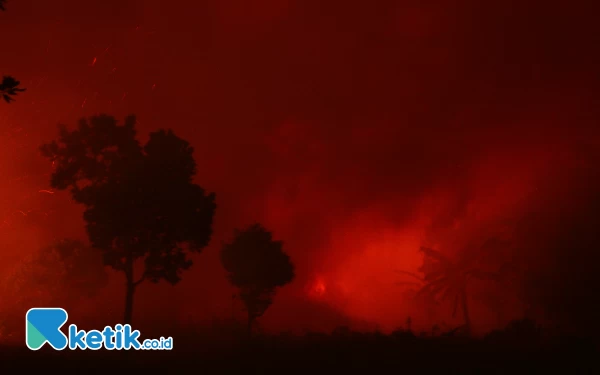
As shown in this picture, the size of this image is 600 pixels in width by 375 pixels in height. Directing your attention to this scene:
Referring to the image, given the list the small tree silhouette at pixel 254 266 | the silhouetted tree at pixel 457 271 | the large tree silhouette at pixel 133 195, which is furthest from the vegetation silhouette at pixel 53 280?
the silhouetted tree at pixel 457 271

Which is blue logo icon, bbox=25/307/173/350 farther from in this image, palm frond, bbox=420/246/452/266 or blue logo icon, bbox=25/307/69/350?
palm frond, bbox=420/246/452/266

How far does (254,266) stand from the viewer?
33.4 meters

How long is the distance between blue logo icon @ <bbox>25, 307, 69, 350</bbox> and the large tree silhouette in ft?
13.6

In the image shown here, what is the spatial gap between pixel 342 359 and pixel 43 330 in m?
14.3

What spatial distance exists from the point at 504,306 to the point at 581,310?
27.1 metres

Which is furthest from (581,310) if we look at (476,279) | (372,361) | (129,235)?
(129,235)

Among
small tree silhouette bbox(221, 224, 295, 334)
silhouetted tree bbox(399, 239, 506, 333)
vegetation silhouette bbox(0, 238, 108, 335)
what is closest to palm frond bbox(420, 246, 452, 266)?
silhouetted tree bbox(399, 239, 506, 333)

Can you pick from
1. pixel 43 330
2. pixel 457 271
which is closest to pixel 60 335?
pixel 43 330

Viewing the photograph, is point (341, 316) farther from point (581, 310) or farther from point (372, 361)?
point (372, 361)

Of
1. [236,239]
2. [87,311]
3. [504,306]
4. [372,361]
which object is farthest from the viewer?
[504,306]

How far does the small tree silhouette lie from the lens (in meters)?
33.5

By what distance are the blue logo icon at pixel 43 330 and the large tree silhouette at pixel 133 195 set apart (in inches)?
163

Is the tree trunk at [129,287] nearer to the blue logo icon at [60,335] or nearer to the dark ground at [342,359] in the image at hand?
the blue logo icon at [60,335]

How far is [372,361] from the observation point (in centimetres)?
2061
